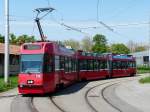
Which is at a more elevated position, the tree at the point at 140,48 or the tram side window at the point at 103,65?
the tree at the point at 140,48

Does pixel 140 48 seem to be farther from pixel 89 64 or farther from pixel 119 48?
pixel 89 64

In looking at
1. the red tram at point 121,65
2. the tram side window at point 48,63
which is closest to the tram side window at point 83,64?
the red tram at point 121,65

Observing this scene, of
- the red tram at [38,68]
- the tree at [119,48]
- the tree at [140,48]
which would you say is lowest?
the red tram at [38,68]

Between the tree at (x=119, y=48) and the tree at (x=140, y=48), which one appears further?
the tree at (x=140, y=48)

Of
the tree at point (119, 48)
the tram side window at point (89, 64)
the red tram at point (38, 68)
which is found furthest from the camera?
the tree at point (119, 48)

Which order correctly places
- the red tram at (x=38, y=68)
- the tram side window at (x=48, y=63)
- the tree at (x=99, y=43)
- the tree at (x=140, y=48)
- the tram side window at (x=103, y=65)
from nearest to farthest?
the red tram at (x=38, y=68), the tram side window at (x=48, y=63), the tram side window at (x=103, y=65), the tree at (x=99, y=43), the tree at (x=140, y=48)

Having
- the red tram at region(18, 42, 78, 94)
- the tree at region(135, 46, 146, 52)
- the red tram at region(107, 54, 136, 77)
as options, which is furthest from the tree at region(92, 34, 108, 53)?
the red tram at region(18, 42, 78, 94)

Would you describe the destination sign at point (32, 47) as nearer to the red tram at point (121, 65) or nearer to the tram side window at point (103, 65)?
the tram side window at point (103, 65)

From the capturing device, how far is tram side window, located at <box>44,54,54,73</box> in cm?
2381

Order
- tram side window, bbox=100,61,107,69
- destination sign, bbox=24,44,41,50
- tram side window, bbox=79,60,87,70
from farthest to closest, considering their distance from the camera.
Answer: tram side window, bbox=100,61,107,69, tram side window, bbox=79,60,87,70, destination sign, bbox=24,44,41,50

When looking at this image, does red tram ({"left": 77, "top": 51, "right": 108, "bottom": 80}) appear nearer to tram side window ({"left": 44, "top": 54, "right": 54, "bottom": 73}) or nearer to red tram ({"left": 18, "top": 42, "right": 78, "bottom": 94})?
red tram ({"left": 18, "top": 42, "right": 78, "bottom": 94})

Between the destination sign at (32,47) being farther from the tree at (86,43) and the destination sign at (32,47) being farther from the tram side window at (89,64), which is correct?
the tree at (86,43)

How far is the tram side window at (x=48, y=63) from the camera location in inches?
938

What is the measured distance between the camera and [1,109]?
1794 cm
